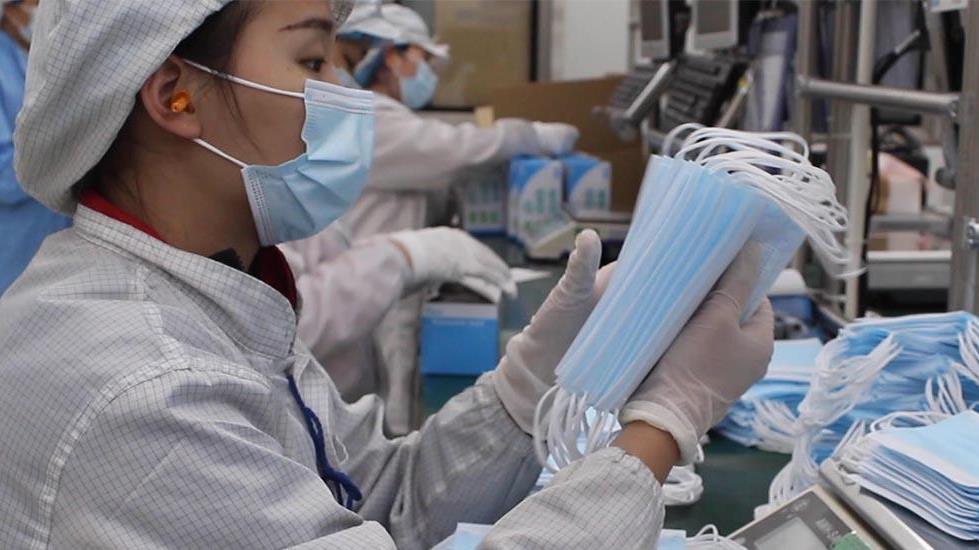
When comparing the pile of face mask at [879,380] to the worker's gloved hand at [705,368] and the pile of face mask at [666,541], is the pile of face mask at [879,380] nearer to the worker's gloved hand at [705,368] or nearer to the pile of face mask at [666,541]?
the pile of face mask at [666,541]

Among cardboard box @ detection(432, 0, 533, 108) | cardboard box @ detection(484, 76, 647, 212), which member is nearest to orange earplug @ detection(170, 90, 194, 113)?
cardboard box @ detection(484, 76, 647, 212)

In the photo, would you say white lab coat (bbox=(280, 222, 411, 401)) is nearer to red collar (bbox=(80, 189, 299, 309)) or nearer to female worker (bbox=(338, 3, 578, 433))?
female worker (bbox=(338, 3, 578, 433))

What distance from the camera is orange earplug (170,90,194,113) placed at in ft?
3.20

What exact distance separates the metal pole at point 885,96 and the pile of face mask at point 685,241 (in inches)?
19.0

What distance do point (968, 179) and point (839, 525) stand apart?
581 millimetres

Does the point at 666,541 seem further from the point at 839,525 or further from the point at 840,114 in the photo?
the point at 840,114

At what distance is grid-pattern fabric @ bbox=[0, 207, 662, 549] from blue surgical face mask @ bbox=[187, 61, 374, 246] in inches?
4.0

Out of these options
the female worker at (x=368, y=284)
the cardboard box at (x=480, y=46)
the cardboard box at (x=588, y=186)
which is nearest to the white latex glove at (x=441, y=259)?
the female worker at (x=368, y=284)

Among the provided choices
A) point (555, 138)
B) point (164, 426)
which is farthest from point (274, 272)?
point (555, 138)

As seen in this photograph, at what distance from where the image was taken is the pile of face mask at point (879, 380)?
118 centimetres

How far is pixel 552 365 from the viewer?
3.81ft

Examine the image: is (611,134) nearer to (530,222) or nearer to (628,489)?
(530,222)

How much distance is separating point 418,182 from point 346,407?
182 cm

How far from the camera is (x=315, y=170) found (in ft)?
3.60
